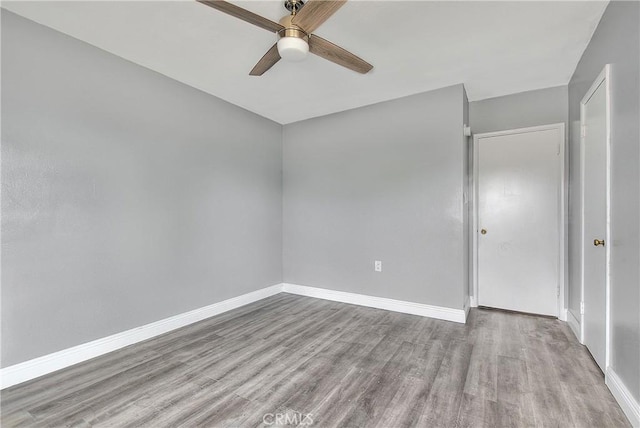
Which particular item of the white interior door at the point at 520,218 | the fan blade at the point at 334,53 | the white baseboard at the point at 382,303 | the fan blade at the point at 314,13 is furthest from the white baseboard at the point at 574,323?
the fan blade at the point at 314,13

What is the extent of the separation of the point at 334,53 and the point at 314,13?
0.39 meters

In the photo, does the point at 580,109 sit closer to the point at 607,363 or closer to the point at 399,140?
the point at 399,140

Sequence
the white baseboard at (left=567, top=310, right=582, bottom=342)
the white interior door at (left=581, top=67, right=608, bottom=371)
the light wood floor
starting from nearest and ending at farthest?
the light wood floor
the white interior door at (left=581, top=67, right=608, bottom=371)
the white baseboard at (left=567, top=310, right=582, bottom=342)

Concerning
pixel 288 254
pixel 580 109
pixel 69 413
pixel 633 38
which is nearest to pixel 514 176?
pixel 580 109

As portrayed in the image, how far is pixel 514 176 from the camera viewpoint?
3182 millimetres

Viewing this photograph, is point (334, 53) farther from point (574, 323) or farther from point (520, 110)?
point (574, 323)

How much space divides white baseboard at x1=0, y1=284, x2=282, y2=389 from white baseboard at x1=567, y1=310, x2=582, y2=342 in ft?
11.0

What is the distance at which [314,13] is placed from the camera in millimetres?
1455

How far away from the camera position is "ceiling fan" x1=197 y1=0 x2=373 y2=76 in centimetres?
140

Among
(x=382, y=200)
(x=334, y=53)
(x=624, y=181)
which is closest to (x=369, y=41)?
(x=334, y=53)

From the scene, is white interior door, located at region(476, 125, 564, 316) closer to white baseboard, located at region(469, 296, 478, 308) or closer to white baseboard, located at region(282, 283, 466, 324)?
white baseboard, located at region(469, 296, 478, 308)

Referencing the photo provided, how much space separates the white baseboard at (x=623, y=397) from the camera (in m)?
1.44

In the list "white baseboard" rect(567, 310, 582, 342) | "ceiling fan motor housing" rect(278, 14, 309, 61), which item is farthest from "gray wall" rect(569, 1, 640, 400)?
"ceiling fan motor housing" rect(278, 14, 309, 61)

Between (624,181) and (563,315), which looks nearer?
(624,181)
